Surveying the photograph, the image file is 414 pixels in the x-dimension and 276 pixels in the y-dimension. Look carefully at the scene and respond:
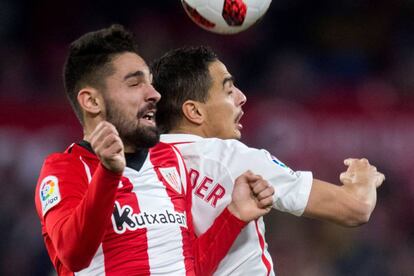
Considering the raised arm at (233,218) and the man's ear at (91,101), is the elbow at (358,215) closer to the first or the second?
the raised arm at (233,218)

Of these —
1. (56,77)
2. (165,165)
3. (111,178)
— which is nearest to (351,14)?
(56,77)

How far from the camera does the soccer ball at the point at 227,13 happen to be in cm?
411

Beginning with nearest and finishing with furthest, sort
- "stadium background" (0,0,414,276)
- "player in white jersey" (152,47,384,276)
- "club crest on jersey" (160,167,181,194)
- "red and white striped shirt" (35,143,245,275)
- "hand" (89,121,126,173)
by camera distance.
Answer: "hand" (89,121,126,173) < "red and white striped shirt" (35,143,245,275) < "club crest on jersey" (160,167,181,194) < "player in white jersey" (152,47,384,276) < "stadium background" (0,0,414,276)

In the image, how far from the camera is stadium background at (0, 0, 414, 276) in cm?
836

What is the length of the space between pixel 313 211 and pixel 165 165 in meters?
0.63

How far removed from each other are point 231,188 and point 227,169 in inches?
3.2

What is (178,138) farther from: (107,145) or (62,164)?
(107,145)

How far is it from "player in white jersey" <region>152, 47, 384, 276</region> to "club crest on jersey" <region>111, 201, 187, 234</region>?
1.18 ft

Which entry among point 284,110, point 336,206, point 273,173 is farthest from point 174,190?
point 284,110

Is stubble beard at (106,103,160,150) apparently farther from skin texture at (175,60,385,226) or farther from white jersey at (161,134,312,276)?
skin texture at (175,60,385,226)

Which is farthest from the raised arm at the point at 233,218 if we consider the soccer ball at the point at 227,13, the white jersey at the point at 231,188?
the soccer ball at the point at 227,13

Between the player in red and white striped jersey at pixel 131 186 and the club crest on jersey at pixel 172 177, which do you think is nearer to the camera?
the player in red and white striped jersey at pixel 131 186

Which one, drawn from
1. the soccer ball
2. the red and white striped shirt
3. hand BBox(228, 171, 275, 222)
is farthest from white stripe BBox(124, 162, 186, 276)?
the soccer ball

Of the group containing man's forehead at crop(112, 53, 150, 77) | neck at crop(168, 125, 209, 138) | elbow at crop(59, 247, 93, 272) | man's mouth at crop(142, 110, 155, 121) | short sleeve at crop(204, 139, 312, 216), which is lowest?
elbow at crop(59, 247, 93, 272)
